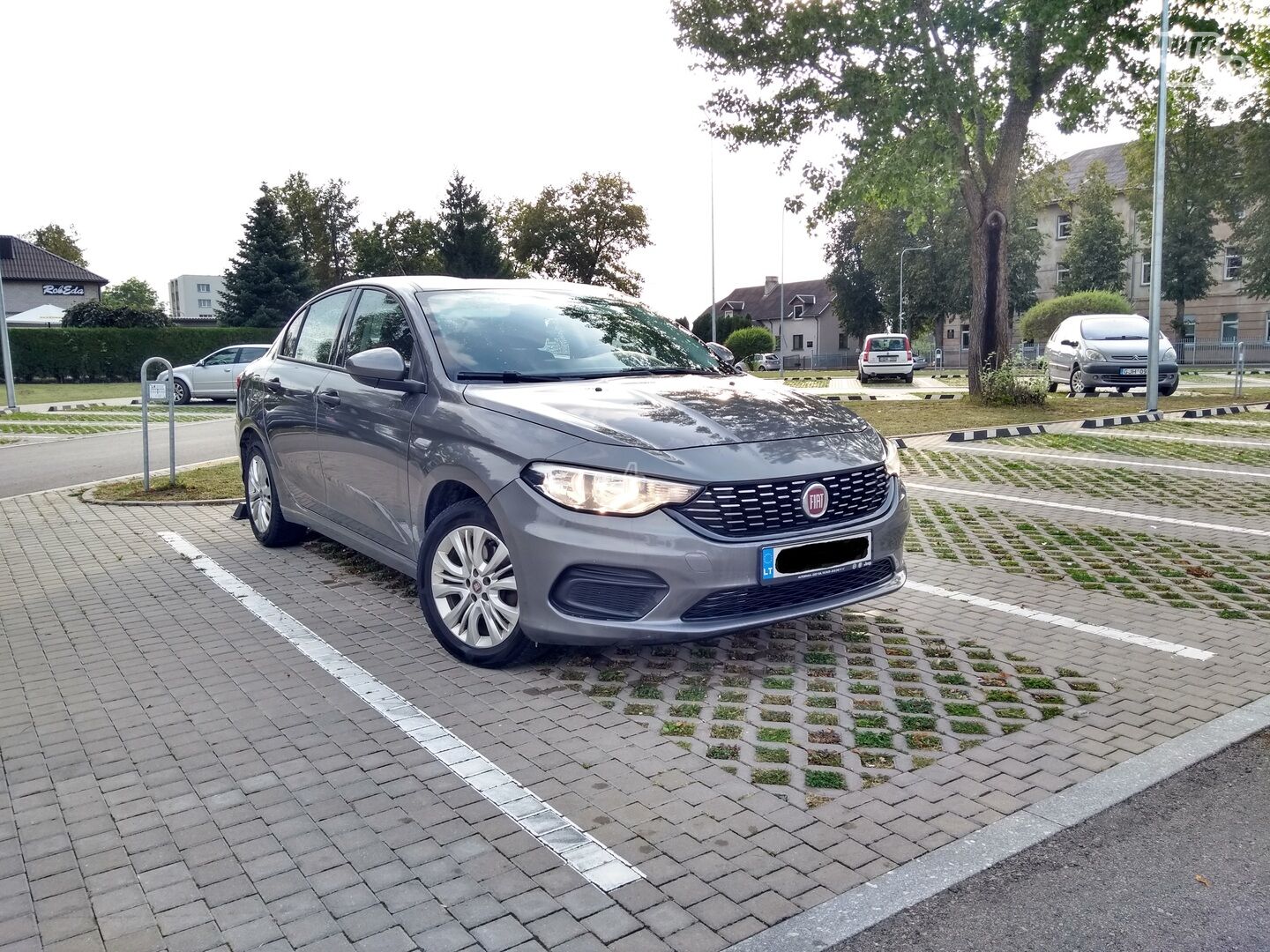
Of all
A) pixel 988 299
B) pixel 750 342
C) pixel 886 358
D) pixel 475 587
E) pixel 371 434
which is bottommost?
pixel 475 587

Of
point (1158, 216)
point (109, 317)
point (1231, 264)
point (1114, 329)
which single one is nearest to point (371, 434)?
point (1158, 216)

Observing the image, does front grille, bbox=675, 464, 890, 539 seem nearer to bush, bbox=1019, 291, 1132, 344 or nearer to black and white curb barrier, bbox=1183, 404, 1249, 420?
black and white curb barrier, bbox=1183, 404, 1249, 420

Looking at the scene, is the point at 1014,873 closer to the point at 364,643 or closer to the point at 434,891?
the point at 434,891

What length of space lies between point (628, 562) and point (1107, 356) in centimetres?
2163

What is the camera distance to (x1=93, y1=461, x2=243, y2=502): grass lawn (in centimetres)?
1019

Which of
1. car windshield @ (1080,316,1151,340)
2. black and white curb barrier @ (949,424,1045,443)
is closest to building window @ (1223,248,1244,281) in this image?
car windshield @ (1080,316,1151,340)

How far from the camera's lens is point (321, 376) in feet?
21.0

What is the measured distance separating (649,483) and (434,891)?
186 cm

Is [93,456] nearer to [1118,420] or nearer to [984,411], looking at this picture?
[984,411]

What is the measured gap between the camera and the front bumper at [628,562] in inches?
165

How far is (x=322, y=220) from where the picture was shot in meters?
77.6

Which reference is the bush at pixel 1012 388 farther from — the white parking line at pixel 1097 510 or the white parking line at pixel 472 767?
the white parking line at pixel 472 767

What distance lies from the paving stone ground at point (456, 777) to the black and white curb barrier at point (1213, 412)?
14.3 meters

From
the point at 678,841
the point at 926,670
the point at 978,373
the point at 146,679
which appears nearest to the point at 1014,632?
the point at 926,670
